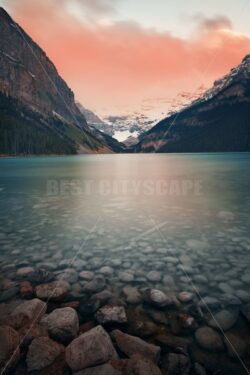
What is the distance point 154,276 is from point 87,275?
6.23 feet

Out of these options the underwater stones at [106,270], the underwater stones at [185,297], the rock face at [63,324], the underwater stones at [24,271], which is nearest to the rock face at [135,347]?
the rock face at [63,324]

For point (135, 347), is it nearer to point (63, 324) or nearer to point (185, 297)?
point (63, 324)

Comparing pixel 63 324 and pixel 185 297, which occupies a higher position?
pixel 63 324

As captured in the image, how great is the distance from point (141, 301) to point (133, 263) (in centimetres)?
207

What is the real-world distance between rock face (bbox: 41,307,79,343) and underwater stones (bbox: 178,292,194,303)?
2463 mm

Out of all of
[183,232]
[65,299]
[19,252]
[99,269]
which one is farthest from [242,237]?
[19,252]

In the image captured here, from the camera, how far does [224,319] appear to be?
5.19 m

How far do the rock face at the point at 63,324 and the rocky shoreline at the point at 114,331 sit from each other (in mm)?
16

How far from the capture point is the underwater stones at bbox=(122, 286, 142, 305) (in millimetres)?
5879

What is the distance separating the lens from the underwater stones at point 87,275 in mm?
6952

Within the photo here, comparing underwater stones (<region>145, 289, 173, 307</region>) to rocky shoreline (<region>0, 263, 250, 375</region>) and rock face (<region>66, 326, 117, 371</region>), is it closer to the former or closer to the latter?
rocky shoreline (<region>0, 263, 250, 375</region>)

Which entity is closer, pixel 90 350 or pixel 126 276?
pixel 90 350

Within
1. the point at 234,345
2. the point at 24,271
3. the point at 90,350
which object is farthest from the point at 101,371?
the point at 24,271

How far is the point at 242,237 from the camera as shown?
1030 centimetres
